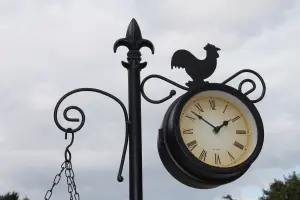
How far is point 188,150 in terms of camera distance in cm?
343

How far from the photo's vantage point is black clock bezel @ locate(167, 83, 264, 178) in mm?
3412

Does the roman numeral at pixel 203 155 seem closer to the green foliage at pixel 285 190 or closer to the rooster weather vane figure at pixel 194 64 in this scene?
the rooster weather vane figure at pixel 194 64

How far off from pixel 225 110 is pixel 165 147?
0.47 meters

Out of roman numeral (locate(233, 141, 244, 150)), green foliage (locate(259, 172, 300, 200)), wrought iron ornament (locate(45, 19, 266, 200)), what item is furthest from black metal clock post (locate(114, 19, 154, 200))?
green foliage (locate(259, 172, 300, 200))

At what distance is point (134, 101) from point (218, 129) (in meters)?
0.54

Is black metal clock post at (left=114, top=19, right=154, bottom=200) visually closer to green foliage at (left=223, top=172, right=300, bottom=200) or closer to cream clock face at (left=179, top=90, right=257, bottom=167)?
cream clock face at (left=179, top=90, right=257, bottom=167)

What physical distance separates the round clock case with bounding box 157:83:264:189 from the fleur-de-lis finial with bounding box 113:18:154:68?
0.40 metres

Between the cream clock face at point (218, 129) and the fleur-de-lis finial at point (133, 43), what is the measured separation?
0.46m

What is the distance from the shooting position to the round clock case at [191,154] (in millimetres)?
3418

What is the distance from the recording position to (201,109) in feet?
11.9

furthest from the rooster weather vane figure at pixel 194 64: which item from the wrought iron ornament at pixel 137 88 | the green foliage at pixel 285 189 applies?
the green foliage at pixel 285 189

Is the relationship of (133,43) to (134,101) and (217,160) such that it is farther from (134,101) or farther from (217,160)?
(217,160)

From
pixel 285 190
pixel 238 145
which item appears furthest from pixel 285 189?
pixel 238 145

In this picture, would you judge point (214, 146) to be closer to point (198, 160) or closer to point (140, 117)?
point (198, 160)
